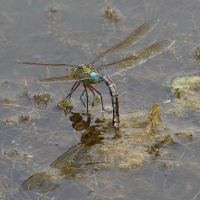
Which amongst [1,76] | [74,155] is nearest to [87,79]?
[74,155]

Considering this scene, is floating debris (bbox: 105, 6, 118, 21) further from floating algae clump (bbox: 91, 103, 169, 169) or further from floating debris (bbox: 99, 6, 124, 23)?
floating algae clump (bbox: 91, 103, 169, 169)

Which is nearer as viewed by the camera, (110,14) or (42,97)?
(42,97)

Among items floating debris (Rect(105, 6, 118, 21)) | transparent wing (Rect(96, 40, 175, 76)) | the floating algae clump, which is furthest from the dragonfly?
floating debris (Rect(105, 6, 118, 21))

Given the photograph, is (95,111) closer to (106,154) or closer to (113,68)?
(113,68)

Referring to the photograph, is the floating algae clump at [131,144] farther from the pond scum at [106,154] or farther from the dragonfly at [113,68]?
the dragonfly at [113,68]

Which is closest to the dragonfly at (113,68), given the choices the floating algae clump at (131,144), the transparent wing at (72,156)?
the floating algae clump at (131,144)

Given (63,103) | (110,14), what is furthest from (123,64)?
(110,14)

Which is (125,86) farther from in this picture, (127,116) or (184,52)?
(184,52)

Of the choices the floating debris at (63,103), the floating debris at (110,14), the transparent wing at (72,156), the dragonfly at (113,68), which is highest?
the floating debris at (110,14)
